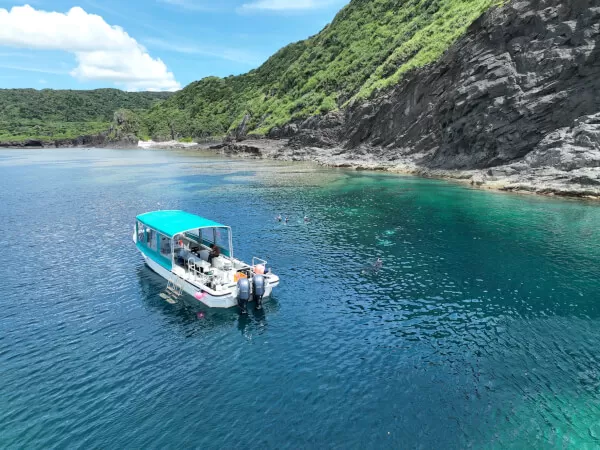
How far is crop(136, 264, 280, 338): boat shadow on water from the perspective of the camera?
30297 mm

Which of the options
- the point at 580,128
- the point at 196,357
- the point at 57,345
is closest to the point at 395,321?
the point at 196,357

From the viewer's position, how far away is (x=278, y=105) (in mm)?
193375

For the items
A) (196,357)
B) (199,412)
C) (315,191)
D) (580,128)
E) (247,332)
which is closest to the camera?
(199,412)

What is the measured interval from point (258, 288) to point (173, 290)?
8385 mm

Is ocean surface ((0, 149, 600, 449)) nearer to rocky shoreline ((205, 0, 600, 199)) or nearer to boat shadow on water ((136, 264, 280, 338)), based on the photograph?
boat shadow on water ((136, 264, 280, 338))

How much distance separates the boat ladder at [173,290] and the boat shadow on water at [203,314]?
0.97 ft

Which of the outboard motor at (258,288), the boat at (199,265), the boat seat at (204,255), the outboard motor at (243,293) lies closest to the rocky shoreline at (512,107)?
the boat at (199,265)

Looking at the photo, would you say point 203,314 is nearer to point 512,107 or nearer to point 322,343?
point 322,343

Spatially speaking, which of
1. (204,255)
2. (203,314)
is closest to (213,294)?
(203,314)

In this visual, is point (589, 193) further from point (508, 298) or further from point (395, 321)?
point (395, 321)

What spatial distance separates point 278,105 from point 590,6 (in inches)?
5303

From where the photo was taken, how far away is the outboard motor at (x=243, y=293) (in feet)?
105

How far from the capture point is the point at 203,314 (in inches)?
1265

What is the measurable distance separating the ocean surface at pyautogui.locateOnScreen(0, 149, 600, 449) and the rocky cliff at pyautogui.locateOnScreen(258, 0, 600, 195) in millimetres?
23977
